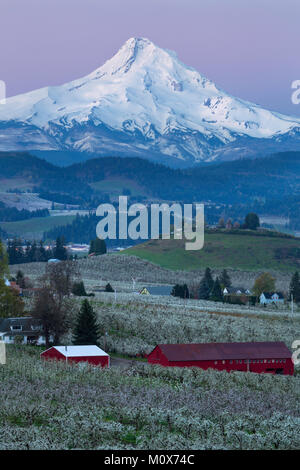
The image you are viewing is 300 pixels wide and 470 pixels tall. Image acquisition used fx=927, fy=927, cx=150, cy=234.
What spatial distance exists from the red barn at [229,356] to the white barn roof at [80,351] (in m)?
3.42

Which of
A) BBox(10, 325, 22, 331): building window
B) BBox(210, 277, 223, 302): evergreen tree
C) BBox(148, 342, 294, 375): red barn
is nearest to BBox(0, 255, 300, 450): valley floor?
BBox(148, 342, 294, 375): red barn

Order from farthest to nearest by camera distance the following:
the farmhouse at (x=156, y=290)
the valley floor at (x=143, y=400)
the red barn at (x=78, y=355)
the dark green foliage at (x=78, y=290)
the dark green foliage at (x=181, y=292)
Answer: the farmhouse at (x=156, y=290) → the dark green foliage at (x=181, y=292) → the dark green foliage at (x=78, y=290) → the red barn at (x=78, y=355) → the valley floor at (x=143, y=400)

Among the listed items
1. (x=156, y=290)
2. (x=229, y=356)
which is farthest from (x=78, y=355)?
(x=156, y=290)

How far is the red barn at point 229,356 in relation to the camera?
168 feet

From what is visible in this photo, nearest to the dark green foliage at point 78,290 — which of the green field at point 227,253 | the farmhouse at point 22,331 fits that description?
the farmhouse at point 22,331

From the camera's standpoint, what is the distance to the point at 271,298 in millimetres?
104500

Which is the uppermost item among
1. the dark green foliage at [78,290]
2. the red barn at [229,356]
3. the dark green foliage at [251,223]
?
the dark green foliage at [251,223]

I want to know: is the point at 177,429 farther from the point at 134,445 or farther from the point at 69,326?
the point at 69,326

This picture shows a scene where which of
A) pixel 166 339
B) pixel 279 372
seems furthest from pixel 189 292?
pixel 279 372

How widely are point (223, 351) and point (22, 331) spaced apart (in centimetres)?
1200

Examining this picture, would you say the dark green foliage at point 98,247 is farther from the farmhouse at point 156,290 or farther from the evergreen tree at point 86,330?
the evergreen tree at point 86,330

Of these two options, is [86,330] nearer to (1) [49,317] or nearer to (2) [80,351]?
(1) [49,317]

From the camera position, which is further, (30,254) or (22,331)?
(30,254)
